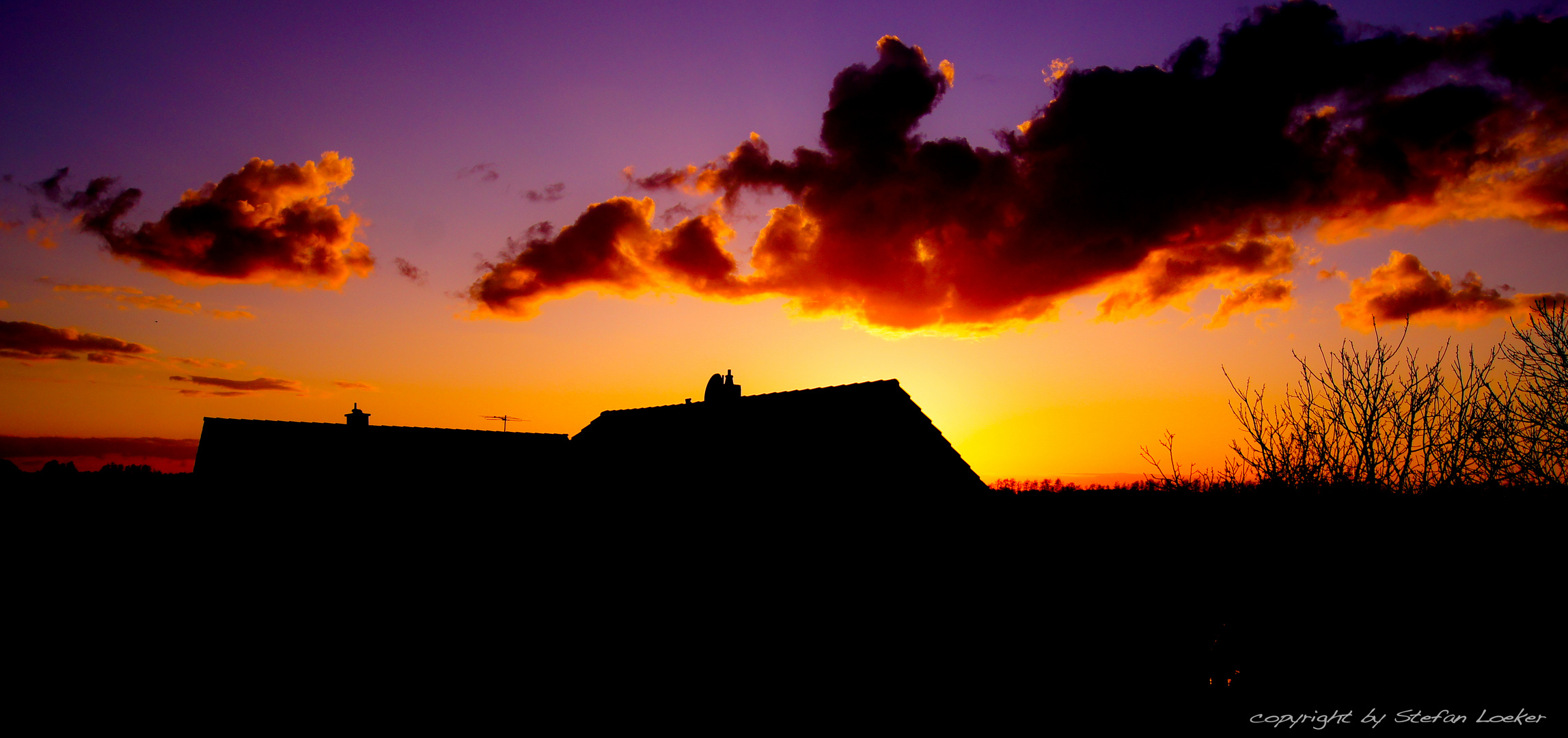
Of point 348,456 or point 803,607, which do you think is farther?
point 348,456

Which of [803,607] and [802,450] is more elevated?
[802,450]

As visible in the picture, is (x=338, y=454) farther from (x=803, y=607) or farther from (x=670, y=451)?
Answer: (x=803, y=607)

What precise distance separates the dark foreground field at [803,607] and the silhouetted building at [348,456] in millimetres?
1088

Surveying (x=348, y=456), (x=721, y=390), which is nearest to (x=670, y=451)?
(x=721, y=390)

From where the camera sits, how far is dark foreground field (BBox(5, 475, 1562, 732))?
1241 centimetres

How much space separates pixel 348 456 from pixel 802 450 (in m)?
17.6

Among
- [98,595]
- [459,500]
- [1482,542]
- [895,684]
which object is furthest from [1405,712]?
[98,595]

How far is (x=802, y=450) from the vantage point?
1507 centimetres

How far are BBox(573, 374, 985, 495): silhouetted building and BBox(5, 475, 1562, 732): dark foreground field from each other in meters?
0.44

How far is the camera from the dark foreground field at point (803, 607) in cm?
1241

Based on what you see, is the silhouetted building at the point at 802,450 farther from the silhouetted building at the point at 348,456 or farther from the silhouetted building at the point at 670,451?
the silhouetted building at the point at 348,456

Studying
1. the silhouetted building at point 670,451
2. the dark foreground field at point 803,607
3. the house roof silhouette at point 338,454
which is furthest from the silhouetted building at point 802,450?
the house roof silhouette at point 338,454

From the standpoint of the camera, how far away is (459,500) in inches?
914

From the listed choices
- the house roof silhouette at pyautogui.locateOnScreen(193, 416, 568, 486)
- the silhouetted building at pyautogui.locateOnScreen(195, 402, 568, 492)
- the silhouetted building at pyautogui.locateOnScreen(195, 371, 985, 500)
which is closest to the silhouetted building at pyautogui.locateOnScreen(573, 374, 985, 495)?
the silhouetted building at pyautogui.locateOnScreen(195, 371, 985, 500)
